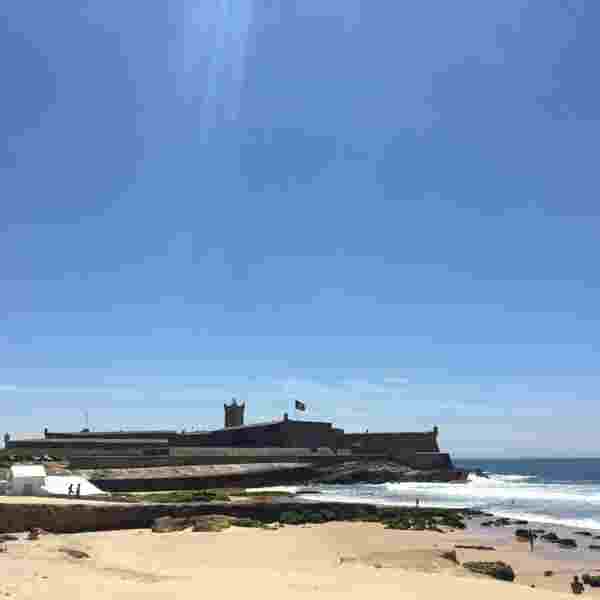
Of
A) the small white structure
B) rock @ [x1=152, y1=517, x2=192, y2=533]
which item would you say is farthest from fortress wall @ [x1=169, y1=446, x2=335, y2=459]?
rock @ [x1=152, y1=517, x2=192, y2=533]

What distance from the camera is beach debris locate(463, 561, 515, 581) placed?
55.4 feet

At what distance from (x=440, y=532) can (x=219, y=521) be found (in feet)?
25.5

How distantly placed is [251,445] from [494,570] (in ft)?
197

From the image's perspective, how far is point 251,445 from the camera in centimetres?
7581

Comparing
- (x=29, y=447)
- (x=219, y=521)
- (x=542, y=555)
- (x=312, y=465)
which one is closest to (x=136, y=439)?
(x=29, y=447)

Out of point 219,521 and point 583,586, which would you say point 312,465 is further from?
point 583,586

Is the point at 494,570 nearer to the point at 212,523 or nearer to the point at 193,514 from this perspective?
the point at 212,523

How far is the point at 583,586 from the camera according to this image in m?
16.5

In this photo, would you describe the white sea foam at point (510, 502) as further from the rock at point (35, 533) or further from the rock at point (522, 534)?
the rock at point (35, 533)

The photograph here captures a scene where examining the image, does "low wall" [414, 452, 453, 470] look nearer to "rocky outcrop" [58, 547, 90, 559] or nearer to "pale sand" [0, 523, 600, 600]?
"pale sand" [0, 523, 600, 600]

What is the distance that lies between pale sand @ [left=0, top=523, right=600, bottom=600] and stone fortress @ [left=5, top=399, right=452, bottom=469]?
35.4 metres

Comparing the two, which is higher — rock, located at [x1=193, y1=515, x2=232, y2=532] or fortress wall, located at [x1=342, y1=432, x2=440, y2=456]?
fortress wall, located at [x1=342, y1=432, x2=440, y2=456]

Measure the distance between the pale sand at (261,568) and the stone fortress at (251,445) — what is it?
35433mm

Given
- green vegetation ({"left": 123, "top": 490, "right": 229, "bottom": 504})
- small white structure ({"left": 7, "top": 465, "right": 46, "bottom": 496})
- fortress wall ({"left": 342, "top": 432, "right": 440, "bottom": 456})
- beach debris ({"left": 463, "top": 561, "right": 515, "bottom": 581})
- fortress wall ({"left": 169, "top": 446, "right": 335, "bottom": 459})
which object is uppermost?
fortress wall ({"left": 342, "top": 432, "right": 440, "bottom": 456})
